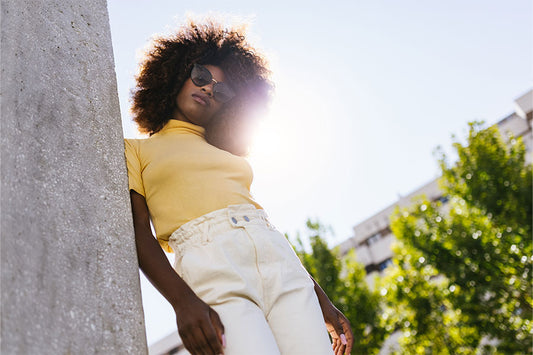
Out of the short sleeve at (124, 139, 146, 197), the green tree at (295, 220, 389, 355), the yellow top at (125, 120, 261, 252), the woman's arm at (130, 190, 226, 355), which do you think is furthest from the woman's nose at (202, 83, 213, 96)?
the green tree at (295, 220, 389, 355)

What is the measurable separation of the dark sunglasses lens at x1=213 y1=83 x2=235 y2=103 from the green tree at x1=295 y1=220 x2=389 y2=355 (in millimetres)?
9065

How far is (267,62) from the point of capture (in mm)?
2441

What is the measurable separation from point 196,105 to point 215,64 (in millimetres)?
329

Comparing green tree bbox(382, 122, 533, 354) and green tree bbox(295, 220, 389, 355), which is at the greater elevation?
green tree bbox(382, 122, 533, 354)

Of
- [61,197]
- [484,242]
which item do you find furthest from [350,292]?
[61,197]

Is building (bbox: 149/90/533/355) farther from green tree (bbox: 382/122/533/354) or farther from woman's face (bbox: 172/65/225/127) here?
woman's face (bbox: 172/65/225/127)

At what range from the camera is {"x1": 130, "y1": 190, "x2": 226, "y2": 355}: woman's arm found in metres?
1.18

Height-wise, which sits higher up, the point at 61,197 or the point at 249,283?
the point at 61,197

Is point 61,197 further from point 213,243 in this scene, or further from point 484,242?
point 484,242

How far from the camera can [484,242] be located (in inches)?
353

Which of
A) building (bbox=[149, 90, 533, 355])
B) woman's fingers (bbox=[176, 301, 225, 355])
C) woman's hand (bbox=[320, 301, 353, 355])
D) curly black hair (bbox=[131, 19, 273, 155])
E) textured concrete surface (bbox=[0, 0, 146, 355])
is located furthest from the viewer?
building (bbox=[149, 90, 533, 355])

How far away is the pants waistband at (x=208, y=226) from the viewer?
143 centimetres

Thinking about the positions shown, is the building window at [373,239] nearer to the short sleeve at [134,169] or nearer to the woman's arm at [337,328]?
the woman's arm at [337,328]

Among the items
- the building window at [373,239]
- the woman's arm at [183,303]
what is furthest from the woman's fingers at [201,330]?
the building window at [373,239]
